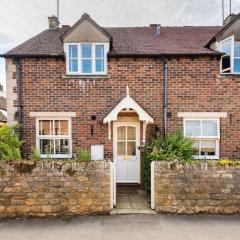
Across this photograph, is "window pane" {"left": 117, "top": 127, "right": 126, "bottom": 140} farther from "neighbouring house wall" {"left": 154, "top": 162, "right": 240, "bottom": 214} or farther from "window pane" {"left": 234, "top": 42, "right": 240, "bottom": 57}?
"window pane" {"left": 234, "top": 42, "right": 240, "bottom": 57}

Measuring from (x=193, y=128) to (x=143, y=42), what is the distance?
472 cm

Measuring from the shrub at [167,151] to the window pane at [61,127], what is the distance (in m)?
3.48

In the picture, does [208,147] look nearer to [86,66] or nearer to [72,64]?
[86,66]

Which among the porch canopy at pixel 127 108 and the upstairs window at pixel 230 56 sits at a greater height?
the upstairs window at pixel 230 56

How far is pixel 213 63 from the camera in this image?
10.6 metres

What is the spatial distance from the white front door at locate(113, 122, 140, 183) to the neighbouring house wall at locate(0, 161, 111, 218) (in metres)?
3.51

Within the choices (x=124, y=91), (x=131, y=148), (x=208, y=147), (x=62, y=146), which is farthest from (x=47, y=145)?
(x=208, y=147)

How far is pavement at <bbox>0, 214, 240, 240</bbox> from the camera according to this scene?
6.14 m

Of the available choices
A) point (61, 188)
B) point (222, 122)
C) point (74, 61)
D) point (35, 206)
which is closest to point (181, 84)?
point (222, 122)

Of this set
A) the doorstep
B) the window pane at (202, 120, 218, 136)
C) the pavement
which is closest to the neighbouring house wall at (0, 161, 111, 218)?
the pavement

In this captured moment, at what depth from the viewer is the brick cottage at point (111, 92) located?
10.5m

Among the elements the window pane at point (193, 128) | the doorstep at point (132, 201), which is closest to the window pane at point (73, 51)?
the window pane at point (193, 128)

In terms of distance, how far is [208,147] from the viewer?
10.7m

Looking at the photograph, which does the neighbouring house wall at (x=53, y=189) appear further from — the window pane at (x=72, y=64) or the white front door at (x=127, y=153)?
the window pane at (x=72, y=64)
